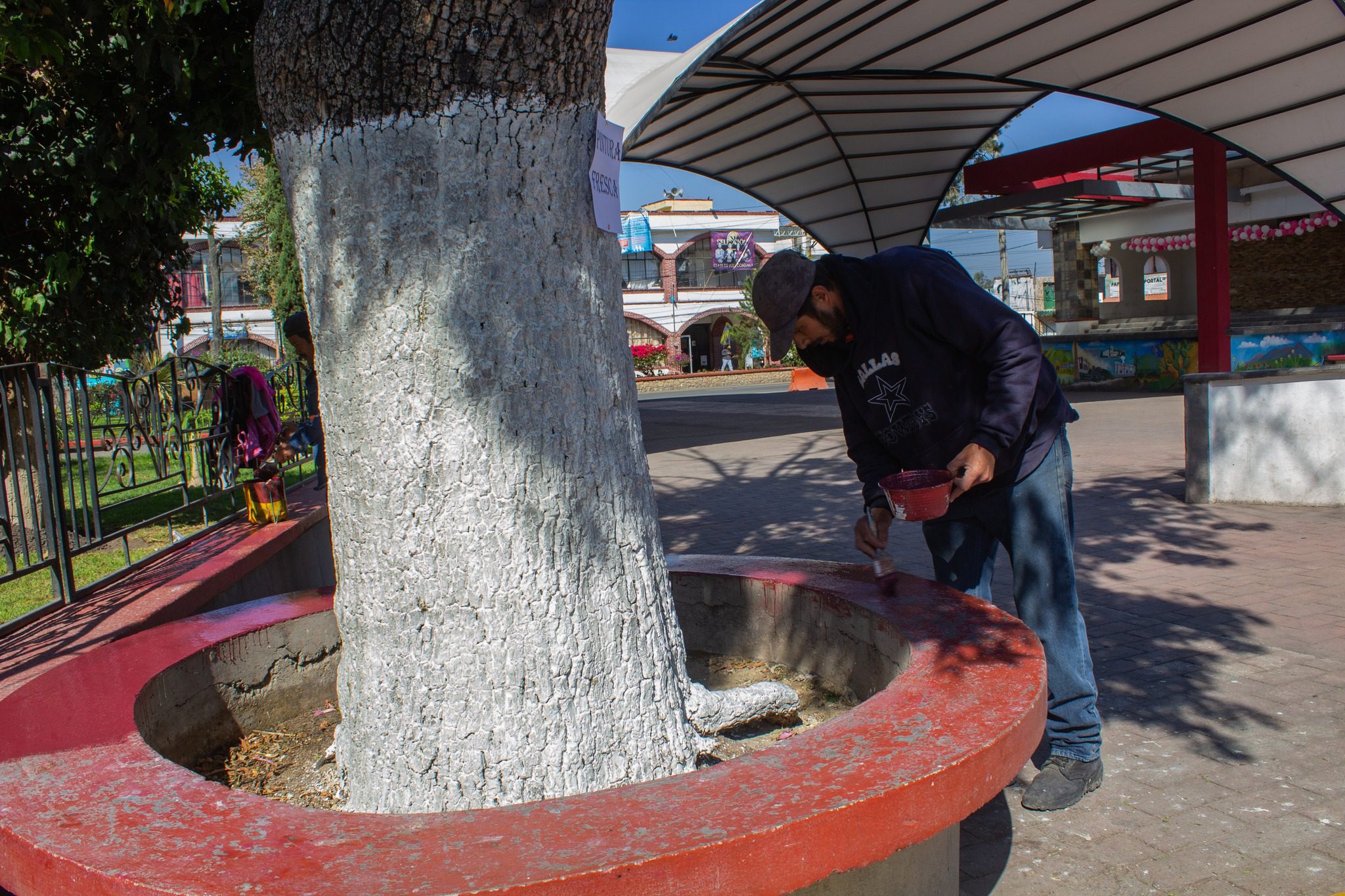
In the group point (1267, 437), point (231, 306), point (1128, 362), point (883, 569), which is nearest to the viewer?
point (883, 569)

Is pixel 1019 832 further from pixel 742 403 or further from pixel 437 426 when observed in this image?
pixel 742 403

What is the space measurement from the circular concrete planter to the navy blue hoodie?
52 cm

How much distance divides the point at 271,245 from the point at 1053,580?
91.3 ft

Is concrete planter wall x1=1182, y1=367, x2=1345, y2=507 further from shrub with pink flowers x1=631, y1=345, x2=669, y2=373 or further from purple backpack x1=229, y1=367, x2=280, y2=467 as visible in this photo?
shrub with pink flowers x1=631, y1=345, x2=669, y2=373

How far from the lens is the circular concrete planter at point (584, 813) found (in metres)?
1.37

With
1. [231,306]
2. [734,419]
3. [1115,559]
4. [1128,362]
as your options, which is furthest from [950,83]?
[231,306]

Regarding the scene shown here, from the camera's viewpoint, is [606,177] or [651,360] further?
[651,360]

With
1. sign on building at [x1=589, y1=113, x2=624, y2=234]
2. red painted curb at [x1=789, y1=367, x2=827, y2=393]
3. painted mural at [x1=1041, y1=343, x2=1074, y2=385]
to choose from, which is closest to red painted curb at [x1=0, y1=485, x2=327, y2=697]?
sign on building at [x1=589, y1=113, x2=624, y2=234]

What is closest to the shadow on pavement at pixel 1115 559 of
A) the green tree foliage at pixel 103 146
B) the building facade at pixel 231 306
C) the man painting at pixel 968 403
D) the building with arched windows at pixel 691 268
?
the man painting at pixel 968 403

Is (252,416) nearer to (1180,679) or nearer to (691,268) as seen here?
(1180,679)

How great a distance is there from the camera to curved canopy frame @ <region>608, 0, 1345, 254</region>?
27.7 feet

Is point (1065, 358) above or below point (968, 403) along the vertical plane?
below

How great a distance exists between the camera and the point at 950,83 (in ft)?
39.4

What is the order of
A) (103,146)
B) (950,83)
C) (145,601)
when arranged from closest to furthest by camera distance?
(145,601) → (103,146) → (950,83)
